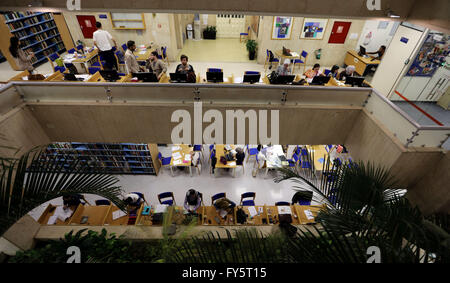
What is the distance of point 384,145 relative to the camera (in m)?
3.82

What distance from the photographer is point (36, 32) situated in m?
10.3

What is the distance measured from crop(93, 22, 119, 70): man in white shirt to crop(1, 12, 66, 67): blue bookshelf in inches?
180

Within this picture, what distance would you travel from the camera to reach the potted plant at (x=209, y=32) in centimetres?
1434

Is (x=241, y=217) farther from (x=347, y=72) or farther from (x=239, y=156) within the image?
(x=347, y=72)

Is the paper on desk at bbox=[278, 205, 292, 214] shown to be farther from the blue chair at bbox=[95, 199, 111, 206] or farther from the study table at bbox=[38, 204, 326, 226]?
the blue chair at bbox=[95, 199, 111, 206]

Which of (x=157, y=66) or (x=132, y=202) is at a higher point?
(x=157, y=66)

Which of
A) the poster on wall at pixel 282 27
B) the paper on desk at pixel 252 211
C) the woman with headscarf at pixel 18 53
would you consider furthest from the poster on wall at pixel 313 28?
the woman with headscarf at pixel 18 53

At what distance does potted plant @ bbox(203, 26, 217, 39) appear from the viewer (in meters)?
14.3

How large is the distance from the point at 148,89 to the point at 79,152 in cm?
438

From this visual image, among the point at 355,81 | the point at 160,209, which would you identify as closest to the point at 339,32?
the point at 355,81

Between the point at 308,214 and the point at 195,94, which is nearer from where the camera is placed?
the point at 195,94

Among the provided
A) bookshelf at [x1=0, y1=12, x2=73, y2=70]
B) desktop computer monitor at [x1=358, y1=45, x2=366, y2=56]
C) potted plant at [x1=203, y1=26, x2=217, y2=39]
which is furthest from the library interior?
potted plant at [x1=203, y1=26, x2=217, y2=39]

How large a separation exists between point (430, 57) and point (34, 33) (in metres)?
16.3

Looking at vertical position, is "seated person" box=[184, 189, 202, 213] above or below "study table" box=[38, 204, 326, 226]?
above
